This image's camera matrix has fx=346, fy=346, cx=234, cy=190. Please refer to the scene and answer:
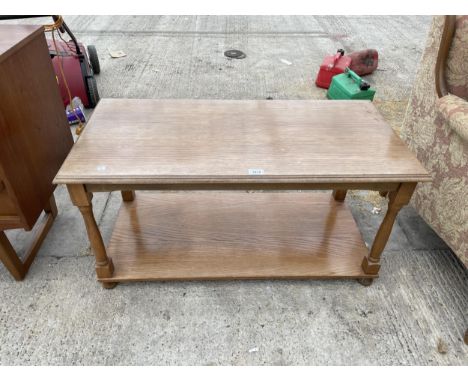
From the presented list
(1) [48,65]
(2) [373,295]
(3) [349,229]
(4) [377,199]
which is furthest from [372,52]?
(1) [48,65]

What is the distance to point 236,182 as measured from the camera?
1249mm

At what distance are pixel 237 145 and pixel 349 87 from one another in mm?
2080

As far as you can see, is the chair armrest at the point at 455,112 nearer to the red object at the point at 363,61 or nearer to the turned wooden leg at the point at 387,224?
the turned wooden leg at the point at 387,224

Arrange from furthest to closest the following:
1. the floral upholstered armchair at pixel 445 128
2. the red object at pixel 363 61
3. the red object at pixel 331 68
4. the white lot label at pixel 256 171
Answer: the red object at pixel 363 61
the red object at pixel 331 68
the floral upholstered armchair at pixel 445 128
the white lot label at pixel 256 171

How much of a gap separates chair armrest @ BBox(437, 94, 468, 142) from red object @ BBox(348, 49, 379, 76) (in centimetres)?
233

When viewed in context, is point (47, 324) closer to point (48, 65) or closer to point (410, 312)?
point (48, 65)

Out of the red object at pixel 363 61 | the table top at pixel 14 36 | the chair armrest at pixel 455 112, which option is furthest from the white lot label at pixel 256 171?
the red object at pixel 363 61

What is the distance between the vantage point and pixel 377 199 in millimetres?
2266

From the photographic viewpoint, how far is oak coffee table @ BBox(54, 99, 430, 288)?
127 centimetres

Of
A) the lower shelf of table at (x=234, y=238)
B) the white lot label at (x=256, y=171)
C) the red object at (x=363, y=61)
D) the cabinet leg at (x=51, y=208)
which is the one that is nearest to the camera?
the white lot label at (x=256, y=171)

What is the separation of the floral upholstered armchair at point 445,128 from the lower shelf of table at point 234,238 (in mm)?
411

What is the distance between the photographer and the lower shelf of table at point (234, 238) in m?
1.69

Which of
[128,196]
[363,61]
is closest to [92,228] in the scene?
[128,196]

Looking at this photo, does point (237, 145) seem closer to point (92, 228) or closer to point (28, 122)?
point (92, 228)
